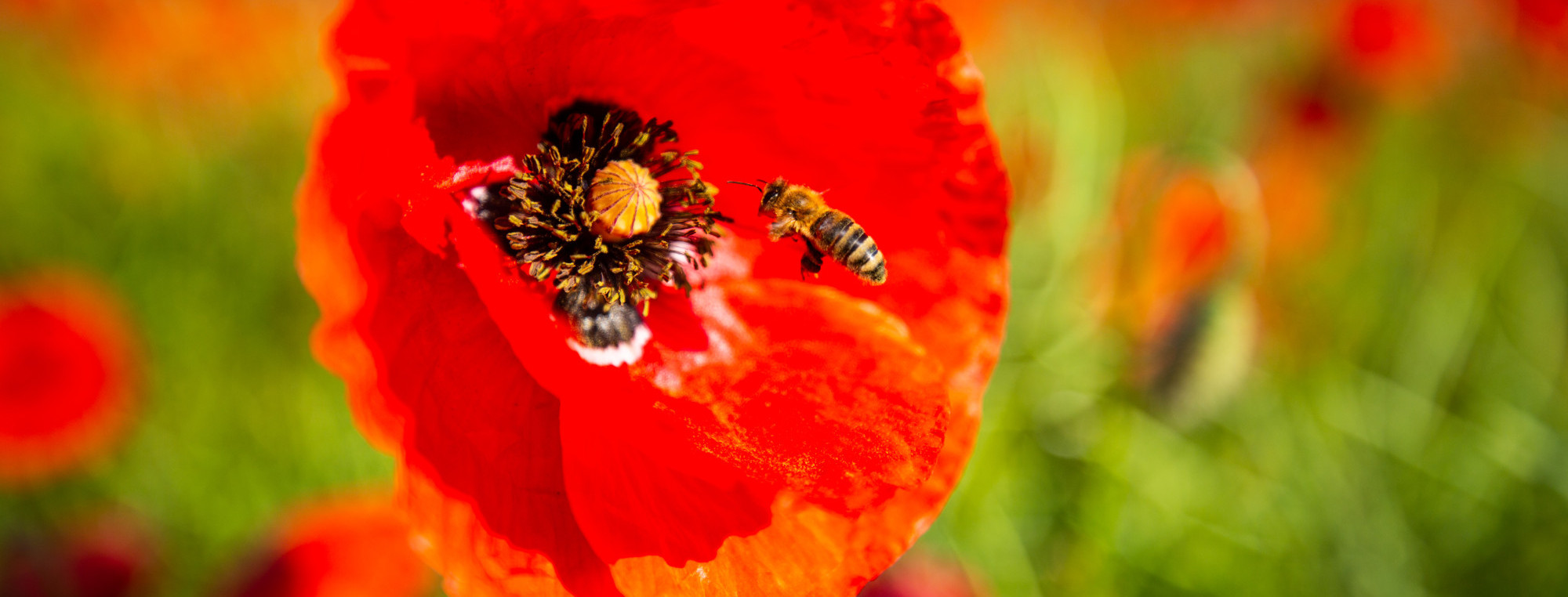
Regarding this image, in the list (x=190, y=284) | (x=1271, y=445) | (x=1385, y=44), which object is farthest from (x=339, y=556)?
(x=1385, y=44)

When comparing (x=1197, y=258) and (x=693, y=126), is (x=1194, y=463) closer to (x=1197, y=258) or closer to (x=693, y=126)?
(x=1197, y=258)

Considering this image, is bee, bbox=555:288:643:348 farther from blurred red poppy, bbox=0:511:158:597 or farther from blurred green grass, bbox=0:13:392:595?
blurred green grass, bbox=0:13:392:595

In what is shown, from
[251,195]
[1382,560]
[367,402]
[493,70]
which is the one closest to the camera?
[367,402]

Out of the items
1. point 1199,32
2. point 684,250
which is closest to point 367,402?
point 684,250

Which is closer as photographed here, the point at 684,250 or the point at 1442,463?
the point at 684,250

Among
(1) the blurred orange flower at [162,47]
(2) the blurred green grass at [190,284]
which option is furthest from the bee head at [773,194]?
(1) the blurred orange flower at [162,47]

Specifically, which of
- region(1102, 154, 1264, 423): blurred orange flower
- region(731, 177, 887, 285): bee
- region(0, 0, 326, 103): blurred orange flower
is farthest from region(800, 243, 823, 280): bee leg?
region(0, 0, 326, 103): blurred orange flower
